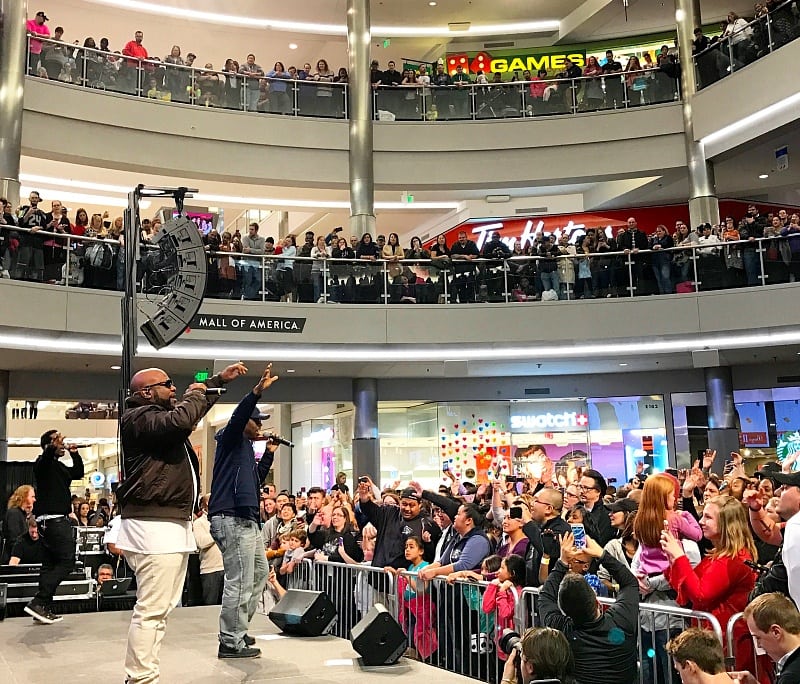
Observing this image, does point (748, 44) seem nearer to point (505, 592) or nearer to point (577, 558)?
point (505, 592)

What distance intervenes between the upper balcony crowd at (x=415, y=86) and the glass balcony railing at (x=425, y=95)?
0.02 metres

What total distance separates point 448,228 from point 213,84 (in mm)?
7629

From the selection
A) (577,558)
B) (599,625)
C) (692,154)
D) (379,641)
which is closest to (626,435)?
(692,154)

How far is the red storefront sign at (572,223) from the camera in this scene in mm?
21172

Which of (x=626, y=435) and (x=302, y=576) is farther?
(x=626, y=435)

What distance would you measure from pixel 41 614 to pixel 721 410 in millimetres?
13204

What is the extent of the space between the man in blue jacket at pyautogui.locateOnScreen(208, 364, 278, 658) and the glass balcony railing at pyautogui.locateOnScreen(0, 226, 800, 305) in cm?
877

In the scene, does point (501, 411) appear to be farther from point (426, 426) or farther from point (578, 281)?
point (578, 281)

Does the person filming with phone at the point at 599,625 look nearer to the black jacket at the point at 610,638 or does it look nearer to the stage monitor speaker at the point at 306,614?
the black jacket at the point at 610,638

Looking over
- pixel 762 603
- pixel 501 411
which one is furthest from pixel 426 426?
pixel 762 603

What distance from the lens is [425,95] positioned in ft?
60.1

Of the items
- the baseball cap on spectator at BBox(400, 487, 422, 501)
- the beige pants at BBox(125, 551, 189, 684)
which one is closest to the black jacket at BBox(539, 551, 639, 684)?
the beige pants at BBox(125, 551, 189, 684)

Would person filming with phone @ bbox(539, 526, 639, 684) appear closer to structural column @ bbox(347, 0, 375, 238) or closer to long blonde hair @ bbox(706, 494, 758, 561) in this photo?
long blonde hair @ bbox(706, 494, 758, 561)

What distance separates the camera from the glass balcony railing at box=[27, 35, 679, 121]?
56.5 feet
